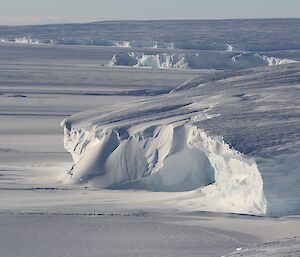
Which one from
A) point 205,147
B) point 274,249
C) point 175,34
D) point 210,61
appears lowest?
point 274,249

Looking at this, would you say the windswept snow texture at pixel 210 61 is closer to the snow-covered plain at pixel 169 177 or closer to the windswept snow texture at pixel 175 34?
the windswept snow texture at pixel 175 34

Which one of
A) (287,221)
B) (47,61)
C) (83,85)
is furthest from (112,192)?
(47,61)

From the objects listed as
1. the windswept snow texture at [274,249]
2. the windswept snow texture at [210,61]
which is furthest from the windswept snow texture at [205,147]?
the windswept snow texture at [210,61]

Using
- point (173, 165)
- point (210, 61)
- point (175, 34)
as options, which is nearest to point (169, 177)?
point (173, 165)

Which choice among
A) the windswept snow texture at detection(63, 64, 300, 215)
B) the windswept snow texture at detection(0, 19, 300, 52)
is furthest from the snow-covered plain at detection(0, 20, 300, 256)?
the windswept snow texture at detection(0, 19, 300, 52)

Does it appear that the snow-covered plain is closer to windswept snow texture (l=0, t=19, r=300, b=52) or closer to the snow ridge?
the snow ridge

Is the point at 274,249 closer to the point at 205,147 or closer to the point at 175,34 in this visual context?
the point at 205,147

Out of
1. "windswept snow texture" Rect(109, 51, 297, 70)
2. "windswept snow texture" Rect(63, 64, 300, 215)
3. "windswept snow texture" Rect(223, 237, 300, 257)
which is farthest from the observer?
"windswept snow texture" Rect(109, 51, 297, 70)

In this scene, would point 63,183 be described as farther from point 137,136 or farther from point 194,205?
point 194,205

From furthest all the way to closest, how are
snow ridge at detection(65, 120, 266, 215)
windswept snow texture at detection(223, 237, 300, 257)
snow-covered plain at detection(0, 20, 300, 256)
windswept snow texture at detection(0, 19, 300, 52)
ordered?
windswept snow texture at detection(0, 19, 300, 52)
snow ridge at detection(65, 120, 266, 215)
snow-covered plain at detection(0, 20, 300, 256)
windswept snow texture at detection(223, 237, 300, 257)
